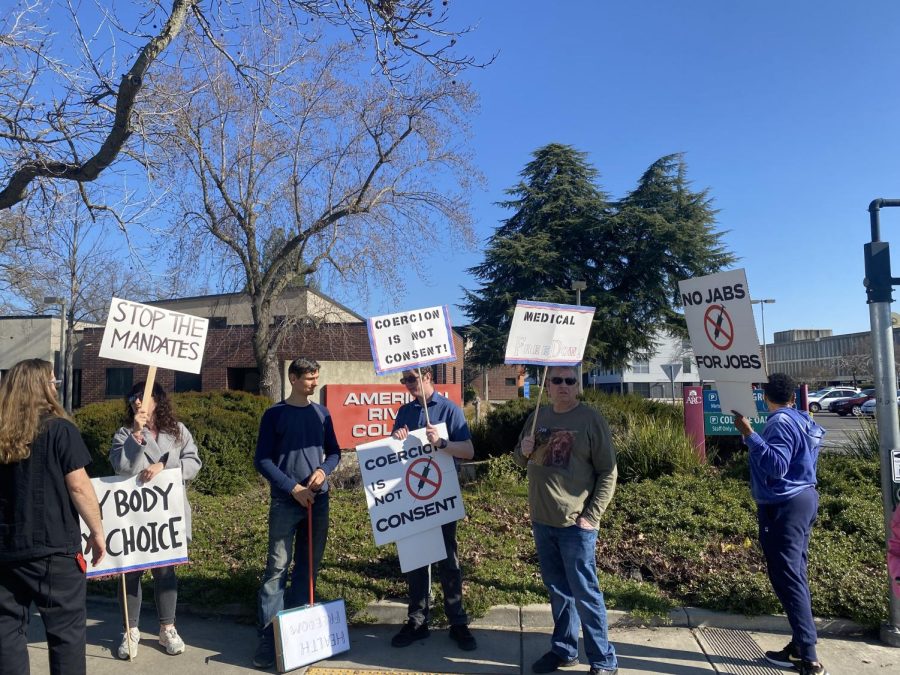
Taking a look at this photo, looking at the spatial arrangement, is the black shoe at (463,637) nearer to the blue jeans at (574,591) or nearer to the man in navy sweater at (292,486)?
the blue jeans at (574,591)

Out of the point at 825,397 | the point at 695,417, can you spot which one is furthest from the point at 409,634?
the point at 825,397

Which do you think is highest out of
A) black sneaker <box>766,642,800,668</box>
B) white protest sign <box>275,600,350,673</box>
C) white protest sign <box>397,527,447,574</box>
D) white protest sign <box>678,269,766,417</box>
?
white protest sign <box>678,269,766,417</box>

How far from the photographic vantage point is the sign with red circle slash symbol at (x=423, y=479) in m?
4.96

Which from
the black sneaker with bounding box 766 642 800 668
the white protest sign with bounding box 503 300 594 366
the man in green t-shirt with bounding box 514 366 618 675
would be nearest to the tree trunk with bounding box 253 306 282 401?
the white protest sign with bounding box 503 300 594 366

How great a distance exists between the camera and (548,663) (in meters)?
4.27

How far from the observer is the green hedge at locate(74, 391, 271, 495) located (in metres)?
9.47

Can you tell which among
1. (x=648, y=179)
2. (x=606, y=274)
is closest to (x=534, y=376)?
(x=606, y=274)

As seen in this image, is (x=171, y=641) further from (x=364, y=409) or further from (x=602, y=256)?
(x=602, y=256)

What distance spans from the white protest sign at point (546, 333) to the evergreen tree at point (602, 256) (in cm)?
2751

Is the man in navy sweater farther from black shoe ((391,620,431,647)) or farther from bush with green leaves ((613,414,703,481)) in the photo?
bush with green leaves ((613,414,703,481))

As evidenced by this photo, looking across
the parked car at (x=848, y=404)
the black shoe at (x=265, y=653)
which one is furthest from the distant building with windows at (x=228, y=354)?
the parked car at (x=848, y=404)

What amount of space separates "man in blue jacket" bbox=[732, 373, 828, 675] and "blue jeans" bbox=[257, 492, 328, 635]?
10.0ft

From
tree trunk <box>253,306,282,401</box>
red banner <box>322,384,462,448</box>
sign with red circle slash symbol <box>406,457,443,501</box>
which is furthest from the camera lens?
tree trunk <box>253,306,282,401</box>

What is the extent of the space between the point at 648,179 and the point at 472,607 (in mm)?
33483
